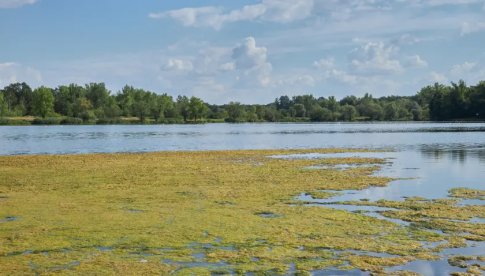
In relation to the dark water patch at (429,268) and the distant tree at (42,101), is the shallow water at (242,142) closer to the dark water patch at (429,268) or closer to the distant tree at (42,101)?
the dark water patch at (429,268)

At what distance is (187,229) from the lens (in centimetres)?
1556

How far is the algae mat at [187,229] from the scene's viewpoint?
12.0 meters

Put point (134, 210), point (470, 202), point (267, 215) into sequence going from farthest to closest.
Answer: point (470, 202)
point (134, 210)
point (267, 215)

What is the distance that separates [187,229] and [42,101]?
7305 inches

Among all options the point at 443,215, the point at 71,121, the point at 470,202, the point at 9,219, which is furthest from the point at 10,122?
the point at 443,215

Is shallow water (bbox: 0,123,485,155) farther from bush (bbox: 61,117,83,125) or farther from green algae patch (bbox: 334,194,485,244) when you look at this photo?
bush (bbox: 61,117,83,125)

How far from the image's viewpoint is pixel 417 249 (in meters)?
13.1

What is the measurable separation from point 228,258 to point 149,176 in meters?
18.5

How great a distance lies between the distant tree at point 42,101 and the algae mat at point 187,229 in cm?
16836

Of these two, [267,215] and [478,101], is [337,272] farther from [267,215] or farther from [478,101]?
[478,101]

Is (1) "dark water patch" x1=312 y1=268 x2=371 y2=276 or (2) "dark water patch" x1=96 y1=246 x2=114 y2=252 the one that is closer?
(1) "dark water patch" x1=312 y1=268 x2=371 y2=276

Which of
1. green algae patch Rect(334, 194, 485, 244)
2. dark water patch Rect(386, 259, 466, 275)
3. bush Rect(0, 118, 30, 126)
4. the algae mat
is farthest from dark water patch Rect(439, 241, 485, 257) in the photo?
bush Rect(0, 118, 30, 126)

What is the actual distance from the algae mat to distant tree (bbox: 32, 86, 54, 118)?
168 m

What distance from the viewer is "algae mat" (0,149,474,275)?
39.4 ft
